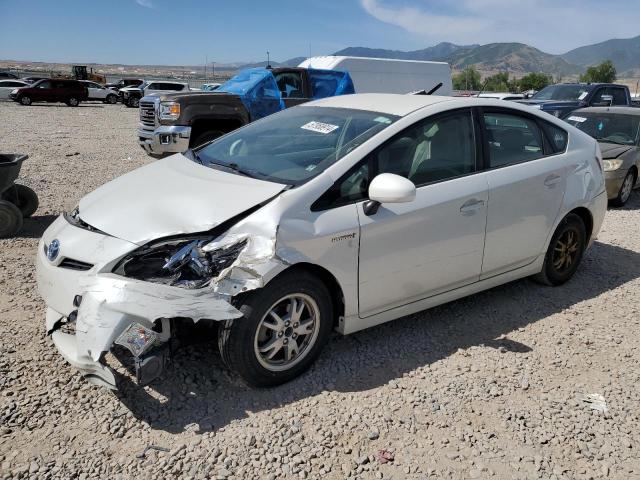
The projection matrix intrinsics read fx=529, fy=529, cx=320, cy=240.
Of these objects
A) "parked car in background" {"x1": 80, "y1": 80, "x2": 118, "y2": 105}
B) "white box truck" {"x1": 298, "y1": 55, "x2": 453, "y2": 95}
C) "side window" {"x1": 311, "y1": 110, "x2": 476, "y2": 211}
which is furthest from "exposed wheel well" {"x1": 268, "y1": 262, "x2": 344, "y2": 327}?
"parked car in background" {"x1": 80, "y1": 80, "x2": 118, "y2": 105}

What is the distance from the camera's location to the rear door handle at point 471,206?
3.64m

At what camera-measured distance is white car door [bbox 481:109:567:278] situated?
3.91 metres

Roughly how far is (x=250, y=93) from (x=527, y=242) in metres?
7.27

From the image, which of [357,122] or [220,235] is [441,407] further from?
[357,122]

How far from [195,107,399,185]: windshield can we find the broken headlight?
62 centimetres

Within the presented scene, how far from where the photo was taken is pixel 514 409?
121 inches

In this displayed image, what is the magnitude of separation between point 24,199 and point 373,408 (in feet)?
17.7

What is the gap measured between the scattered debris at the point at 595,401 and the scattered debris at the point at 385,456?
132 centimetres

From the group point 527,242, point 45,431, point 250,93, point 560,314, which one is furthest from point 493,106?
point 250,93

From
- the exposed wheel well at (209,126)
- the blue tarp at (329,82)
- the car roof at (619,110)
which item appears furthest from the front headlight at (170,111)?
the car roof at (619,110)

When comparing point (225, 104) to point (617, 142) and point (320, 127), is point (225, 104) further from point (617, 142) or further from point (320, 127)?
point (617, 142)

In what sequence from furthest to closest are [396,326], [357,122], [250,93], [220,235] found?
[250,93]
[396,326]
[357,122]
[220,235]

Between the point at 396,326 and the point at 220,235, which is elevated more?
the point at 220,235

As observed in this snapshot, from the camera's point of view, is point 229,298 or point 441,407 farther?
point 441,407
